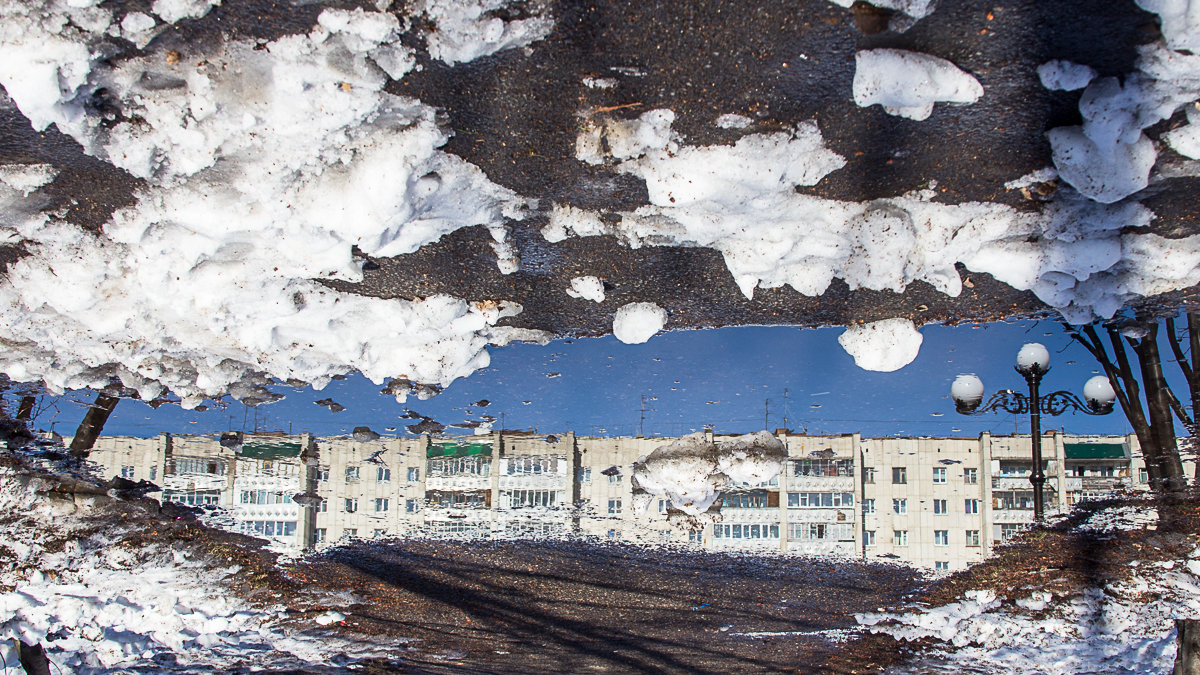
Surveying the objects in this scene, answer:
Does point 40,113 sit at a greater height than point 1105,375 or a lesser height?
greater

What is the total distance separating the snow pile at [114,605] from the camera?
227 inches

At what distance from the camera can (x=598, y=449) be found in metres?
5.08

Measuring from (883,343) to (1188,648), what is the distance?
601cm

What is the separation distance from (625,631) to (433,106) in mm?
7882

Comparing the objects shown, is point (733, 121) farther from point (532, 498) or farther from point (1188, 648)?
point (1188, 648)

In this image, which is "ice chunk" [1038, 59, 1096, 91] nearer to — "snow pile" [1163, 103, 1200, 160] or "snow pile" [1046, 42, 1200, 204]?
"snow pile" [1046, 42, 1200, 204]

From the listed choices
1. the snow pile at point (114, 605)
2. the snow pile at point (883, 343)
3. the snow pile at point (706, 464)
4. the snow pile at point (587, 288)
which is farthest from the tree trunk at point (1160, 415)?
the snow pile at point (114, 605)

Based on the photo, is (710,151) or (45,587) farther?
(45,587)

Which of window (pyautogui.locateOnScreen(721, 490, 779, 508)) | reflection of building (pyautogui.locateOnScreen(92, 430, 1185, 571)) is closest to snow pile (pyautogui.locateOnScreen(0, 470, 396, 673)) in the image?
reflection of building (pyautogui.locateOnScreen(92, 430, 1185, 571))

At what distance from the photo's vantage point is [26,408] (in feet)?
14.1

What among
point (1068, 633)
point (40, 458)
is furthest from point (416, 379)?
point (1068, 633)

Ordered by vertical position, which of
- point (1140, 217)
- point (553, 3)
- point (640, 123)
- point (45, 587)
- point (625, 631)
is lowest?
point (625, 631)

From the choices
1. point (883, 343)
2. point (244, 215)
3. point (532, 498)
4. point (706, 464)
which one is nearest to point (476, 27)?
point (244, 215)

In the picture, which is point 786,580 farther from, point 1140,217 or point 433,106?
point 433,106
